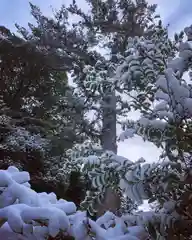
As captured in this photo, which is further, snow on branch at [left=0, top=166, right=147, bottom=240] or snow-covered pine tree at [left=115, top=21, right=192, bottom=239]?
snow-covered pine tree at [left=115, top=21, right=192, bottom=239]

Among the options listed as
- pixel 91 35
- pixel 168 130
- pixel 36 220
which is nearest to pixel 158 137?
pixel 168 130

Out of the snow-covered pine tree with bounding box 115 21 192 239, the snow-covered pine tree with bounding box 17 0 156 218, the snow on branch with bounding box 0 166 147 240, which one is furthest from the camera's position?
the snow-covered pine tree with bounding box 17 0 156 218

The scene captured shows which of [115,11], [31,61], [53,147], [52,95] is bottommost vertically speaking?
[53,147]

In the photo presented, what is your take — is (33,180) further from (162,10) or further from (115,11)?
(162,10)

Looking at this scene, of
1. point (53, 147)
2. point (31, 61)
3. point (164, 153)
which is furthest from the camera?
point (31, 61)

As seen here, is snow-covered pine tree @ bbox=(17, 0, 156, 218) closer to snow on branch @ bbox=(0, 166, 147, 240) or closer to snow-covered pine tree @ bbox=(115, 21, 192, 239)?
snow-covered pine tree @ bbox=(115, 21, 192, 239)

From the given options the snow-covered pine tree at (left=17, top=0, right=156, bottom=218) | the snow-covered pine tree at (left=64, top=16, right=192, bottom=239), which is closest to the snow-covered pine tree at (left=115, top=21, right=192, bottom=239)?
the snow-covered pine tree at (left=64, top=16, right=192, bottom=239)

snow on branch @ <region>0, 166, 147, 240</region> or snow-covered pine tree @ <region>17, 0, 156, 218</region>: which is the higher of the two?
snow-covered pine tree @ <region>17, 0, 156, 218</region>

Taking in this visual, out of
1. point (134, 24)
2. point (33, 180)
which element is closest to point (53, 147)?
point (33, 180)

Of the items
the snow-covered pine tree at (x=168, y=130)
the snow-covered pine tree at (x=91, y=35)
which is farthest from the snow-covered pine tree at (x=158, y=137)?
the snow-covered pine tree at (x=91, y=35)

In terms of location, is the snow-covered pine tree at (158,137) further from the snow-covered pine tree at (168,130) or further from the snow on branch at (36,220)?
the snow on branch at (36,220)

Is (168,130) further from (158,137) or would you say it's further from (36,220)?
(36,220)

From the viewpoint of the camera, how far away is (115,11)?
25.5ft

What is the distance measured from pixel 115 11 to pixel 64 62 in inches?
63.5
